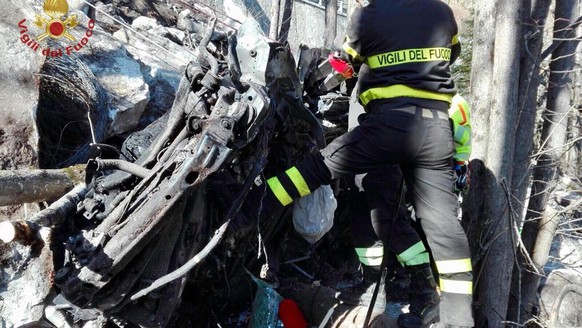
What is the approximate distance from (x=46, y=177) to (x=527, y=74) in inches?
115

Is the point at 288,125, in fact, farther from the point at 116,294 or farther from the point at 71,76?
the point at 71,76

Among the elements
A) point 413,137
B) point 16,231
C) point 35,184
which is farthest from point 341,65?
point 16,231

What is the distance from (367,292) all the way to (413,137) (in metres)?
1.07

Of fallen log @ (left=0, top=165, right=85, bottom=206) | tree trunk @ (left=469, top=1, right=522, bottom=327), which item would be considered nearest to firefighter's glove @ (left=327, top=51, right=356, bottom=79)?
tree trunk @ (left=469, top=1, right=522, bottom=327)

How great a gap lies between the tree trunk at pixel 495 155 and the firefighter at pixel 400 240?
0.14m

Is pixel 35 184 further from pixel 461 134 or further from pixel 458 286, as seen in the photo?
pixel 461 134

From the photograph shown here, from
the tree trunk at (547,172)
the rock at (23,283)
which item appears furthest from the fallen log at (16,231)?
the tree trunk at (547,172)

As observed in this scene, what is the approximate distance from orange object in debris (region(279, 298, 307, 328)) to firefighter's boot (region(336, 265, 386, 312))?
0.36m

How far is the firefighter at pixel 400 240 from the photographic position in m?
3.18

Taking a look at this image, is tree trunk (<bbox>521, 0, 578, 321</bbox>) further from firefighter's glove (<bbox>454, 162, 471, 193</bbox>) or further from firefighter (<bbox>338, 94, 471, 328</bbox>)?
firefighter (<bbox>338, 94, 471, 328</bbox>)

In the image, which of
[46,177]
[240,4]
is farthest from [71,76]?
[240,4]

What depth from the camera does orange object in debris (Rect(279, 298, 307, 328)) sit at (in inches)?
116

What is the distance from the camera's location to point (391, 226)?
316cm

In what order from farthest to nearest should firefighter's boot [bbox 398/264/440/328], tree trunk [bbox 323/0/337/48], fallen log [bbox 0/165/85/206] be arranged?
tree trunk [bbox 323/0/337/48]
firefighter's boot [bbox 398/264/440/328]
fallen log [bbox 0/165/85/206]
